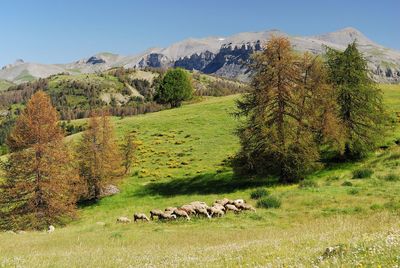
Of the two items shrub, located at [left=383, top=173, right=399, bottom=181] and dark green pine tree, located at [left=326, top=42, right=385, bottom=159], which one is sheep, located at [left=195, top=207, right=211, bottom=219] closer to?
shrub, located at [left=383, top=173, right=399, bottom=181]

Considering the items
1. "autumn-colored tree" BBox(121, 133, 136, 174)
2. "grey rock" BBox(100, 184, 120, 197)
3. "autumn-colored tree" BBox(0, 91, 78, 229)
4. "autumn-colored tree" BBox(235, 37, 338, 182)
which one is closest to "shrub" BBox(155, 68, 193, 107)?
"autumn-colored tree" BBox(121, 133, 136, 174)

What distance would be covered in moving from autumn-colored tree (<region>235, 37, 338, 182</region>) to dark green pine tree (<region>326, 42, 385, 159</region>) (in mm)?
2257

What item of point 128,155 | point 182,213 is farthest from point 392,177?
point 128,155

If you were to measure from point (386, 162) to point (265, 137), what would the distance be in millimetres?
10859

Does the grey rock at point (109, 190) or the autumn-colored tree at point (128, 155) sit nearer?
the grey rock at point (109, 190)

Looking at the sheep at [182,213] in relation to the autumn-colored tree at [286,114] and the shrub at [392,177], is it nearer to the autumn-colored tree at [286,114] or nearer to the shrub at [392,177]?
the autumn-colored tree at [286,114]

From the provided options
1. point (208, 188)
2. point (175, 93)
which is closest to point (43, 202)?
point (208, 188)

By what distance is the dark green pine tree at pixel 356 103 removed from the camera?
4159 centimetres

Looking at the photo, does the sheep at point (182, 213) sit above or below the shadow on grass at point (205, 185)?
above

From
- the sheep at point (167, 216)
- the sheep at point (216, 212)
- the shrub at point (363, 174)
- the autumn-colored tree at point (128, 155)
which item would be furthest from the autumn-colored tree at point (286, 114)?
the autumn-colored tree at point (128, 155)

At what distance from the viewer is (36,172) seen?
3891cm

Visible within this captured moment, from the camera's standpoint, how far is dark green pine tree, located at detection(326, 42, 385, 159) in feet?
136

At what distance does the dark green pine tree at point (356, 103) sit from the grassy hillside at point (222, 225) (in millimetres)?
2063

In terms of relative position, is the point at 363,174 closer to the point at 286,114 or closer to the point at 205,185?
the point at 286,114
